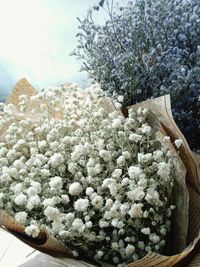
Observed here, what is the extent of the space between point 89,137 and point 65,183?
0.30ft

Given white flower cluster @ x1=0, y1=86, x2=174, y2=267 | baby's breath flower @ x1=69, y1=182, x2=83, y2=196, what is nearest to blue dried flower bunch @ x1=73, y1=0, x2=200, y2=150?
white flower cluster @ x1=0, y1=86, x2=174, y2=267

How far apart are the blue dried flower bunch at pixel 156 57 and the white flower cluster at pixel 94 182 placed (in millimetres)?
101

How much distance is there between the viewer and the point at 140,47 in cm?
99

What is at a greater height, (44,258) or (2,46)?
(2,46)

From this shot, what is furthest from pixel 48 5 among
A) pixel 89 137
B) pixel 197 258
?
pixel 197 258

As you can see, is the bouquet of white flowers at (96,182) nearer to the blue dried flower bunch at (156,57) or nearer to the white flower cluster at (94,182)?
the white flower cluster at (94,182)

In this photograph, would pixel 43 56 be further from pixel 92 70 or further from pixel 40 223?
pixel 40 223

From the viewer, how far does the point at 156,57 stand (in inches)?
37.8

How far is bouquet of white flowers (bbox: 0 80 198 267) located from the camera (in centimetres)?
69

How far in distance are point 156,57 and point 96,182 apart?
1.08 ft

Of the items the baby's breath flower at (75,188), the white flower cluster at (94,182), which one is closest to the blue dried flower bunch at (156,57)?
the white flower cluster at (94,182)

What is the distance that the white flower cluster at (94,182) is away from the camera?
0.69 meters

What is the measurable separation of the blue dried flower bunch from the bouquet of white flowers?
0.10 metres

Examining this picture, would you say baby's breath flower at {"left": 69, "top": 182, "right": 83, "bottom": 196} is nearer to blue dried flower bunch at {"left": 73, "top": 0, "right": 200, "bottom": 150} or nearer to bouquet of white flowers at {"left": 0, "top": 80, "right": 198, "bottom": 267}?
bouquet of white flowers at {"left": 0, "top": 80, "right": 198, "bottom": 267}
